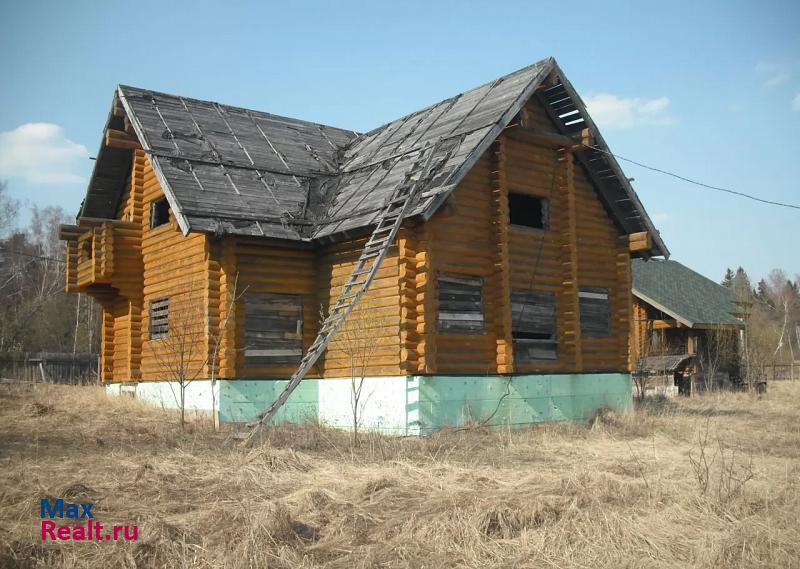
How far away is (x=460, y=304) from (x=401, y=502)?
8.16 metres

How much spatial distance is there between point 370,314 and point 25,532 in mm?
10203

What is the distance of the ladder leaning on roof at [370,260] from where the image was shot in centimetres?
1469

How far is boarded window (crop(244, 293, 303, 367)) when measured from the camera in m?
18.3

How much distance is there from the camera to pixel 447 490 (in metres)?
9.46

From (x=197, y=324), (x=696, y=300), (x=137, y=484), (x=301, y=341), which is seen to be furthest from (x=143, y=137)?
(x=696, y=300)

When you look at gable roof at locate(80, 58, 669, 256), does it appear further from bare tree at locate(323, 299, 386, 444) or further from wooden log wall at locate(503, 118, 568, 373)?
bare tree at locate(323, 299, 386, 444)

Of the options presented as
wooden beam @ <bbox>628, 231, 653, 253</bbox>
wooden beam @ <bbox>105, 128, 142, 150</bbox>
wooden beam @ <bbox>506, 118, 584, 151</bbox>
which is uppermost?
wooden beam @ <bbox>105, 128, 142, 150</bbox>

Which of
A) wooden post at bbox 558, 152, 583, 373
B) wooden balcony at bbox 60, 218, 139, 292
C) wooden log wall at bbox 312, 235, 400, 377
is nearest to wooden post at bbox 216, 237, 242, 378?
wooden log wall at bbox 312, 235, 400, 377

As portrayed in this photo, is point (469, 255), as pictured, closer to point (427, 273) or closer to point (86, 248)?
point (427, 273)

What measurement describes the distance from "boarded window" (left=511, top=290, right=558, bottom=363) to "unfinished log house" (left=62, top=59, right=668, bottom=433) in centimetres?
5

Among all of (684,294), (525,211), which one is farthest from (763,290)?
(525,211)

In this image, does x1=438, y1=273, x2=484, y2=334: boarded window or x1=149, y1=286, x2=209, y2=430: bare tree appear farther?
x1=149, y1=286, x2=209, y2=430: bare tree

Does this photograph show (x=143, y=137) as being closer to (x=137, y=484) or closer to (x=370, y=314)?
(x=370, y=314)

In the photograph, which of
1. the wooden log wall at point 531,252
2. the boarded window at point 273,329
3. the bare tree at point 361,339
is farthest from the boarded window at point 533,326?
the boarded window at point 273,329
